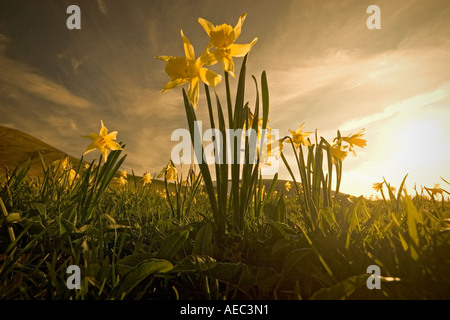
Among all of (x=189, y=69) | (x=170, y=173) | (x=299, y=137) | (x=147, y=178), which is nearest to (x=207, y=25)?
(x=189, y=69)

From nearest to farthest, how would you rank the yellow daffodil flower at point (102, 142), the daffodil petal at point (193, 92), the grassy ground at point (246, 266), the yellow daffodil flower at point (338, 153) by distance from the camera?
the grassy ground at point (246, 266), the daffodil petal at point (193, 92), the yellow daffodil flower at point (338, 153), the yellow daffodil flower at point (102, 142)

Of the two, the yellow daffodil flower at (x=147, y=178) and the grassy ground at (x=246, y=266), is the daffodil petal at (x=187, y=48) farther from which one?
the yellow daffodil flower at (x=147, y=178)

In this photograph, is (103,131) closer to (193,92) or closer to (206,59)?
(193,92)

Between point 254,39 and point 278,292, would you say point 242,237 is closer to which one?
point 278,292

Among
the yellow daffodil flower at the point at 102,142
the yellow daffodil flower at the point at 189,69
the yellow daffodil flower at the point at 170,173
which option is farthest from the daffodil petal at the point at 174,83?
the yellow daffodil flower at the point at 170,173

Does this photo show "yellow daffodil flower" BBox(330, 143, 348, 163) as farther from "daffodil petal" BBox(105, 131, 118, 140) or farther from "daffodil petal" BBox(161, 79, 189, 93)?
"daffodil petal" BBox(105, 131, 118, 140)

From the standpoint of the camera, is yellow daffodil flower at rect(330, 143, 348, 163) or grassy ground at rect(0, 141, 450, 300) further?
yellow daffodil flower at rect(330, 143, 348, 163)

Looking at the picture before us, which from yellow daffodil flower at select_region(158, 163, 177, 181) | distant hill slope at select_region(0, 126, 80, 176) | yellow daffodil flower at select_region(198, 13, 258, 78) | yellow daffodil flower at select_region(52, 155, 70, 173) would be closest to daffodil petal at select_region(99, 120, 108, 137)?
yellow daffodil flower at select_region(52, 155, 70, 173)
